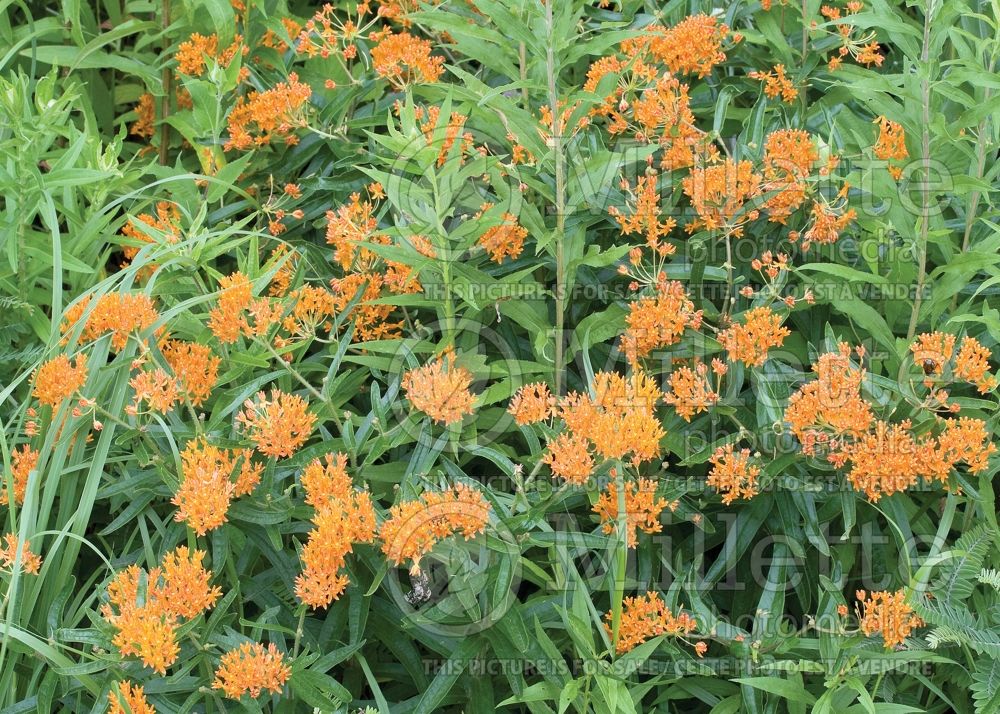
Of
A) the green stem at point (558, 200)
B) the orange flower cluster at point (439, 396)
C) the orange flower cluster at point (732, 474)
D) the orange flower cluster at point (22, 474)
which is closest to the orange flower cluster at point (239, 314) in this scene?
the orange flower cluster at point (439, 396)

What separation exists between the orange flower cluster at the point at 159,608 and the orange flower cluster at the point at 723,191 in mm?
1192

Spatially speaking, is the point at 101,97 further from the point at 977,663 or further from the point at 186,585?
the point at 977,663

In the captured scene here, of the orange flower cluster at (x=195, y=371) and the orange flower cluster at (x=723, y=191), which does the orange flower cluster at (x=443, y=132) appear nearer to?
the orange flower cluster at (x=723, y=191)

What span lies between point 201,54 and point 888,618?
2224mm

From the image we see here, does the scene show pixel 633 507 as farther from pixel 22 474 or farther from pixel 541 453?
pixel 22 474

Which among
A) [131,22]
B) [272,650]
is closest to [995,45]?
[272,650]

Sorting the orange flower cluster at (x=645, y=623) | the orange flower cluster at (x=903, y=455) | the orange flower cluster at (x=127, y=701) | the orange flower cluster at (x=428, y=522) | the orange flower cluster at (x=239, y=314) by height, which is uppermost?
the orange flower cluster at (x=239, y=314)

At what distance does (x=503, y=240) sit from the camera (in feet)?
7.70

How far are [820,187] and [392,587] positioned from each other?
1230mm

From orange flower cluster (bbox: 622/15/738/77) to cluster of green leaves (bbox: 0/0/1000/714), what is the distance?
0.11 m

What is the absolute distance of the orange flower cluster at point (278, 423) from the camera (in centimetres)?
200

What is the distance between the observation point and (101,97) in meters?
3.57

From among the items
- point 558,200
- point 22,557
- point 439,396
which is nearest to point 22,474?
point 22,557

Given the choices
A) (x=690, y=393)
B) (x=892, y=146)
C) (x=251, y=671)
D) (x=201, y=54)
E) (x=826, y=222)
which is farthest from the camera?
(x=201, y=54)
